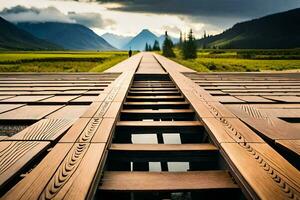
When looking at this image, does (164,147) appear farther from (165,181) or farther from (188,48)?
(188,48)

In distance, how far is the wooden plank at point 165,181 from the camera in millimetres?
1885

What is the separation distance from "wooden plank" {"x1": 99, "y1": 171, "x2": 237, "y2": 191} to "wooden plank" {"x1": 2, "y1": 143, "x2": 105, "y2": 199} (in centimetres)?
15

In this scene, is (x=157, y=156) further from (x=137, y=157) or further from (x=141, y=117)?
(x=141, y=117)

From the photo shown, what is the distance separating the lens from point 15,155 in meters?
2.23

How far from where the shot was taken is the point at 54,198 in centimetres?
160

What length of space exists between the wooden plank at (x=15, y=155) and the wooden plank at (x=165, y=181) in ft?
1.88

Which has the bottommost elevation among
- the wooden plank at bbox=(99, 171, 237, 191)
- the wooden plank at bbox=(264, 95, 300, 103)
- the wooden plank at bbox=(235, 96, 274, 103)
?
the wooden plank at bbox=(99, 171, 237, 191)

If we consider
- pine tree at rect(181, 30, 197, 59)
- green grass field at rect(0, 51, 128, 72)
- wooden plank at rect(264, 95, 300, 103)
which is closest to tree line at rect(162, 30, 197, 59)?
pine tree at rect(181, 30, 197, 59)

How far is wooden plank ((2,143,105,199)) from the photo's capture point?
1.65 meters

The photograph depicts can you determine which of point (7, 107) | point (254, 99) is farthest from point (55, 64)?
point (254, 99)

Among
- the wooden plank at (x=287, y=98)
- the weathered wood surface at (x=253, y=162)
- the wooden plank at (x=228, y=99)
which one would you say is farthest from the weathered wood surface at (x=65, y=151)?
the wooden plank at (x=287, y=98)

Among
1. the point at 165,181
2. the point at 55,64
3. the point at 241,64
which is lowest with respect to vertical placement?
the point at 241,64

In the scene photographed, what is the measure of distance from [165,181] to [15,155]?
3.74ft

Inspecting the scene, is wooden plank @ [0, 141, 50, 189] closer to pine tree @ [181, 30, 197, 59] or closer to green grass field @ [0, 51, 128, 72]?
green grass field @ [0, 51, 128, 72]
